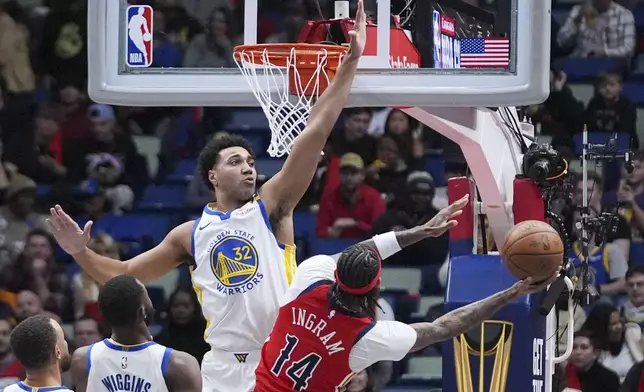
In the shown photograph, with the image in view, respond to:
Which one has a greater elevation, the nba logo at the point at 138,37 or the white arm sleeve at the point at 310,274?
the nba logo at the point at 138,37

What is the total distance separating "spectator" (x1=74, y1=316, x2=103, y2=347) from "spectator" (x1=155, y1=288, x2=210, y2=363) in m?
0.44

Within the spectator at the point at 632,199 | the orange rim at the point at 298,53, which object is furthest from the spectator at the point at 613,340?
the orange rim at the point at 298,53

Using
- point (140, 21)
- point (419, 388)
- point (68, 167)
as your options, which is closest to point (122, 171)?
point (68, 167)

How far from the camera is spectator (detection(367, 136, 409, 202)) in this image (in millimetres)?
11062

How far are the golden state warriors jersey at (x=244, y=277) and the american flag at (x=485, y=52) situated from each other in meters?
1.22

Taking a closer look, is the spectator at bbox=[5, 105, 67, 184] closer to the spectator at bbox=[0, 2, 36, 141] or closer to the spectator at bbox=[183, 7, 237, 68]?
the spectator at bbox=[0, 2, 36, 141]

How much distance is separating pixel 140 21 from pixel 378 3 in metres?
1.12

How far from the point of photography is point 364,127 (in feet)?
37.2

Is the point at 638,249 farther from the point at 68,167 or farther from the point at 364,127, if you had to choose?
the point at 68,167

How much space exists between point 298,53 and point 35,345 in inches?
74.0

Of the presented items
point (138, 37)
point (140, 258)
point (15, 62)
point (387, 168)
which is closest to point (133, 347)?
point (140, 258)

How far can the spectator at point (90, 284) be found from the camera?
1083 cm

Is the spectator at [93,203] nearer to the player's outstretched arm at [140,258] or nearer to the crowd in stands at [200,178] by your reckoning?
the crowd in stands at [200,178]

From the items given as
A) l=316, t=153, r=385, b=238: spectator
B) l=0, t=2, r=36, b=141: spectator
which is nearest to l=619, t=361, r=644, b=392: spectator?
l=316, t=153, r=385, b=238: spectator
